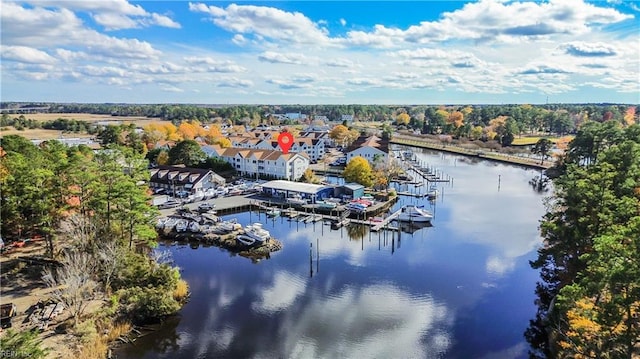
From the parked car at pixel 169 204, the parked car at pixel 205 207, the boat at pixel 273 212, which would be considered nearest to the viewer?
the parked car at pixel 205 207

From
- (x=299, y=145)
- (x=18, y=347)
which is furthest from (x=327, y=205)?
(x=18, y=347)

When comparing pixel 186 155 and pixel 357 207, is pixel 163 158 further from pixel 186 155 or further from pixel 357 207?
pixel 357 207

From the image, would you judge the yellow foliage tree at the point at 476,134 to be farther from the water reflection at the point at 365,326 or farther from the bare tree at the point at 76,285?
the bare tree at the point at 76,285

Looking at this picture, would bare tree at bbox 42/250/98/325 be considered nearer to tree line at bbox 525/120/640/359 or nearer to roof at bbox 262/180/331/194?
tree line at bbox 525/120/640/359

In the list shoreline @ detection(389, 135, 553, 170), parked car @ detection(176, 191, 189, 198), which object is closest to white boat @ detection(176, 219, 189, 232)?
parked car @ detection(176, 191, 189, 198)

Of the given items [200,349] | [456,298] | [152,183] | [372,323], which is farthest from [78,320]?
[152,183]

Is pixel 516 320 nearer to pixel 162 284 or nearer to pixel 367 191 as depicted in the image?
pixel 162 284

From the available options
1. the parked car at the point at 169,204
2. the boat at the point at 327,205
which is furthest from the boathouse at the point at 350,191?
the parked car at the point at 169,204
